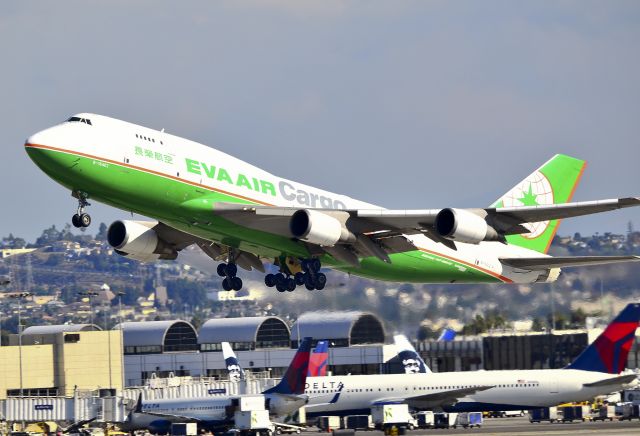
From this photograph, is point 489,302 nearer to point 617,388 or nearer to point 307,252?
point 617,388

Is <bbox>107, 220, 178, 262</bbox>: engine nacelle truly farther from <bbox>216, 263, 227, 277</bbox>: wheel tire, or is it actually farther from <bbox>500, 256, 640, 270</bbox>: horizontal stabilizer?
<bbox>500, 256, 640, 270</bbox>: horizontal stabilizer

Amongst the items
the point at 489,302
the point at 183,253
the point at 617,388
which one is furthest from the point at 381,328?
the point at 183,253

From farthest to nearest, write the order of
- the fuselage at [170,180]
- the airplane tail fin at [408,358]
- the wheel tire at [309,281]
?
the airplane tail fin at [408,358] < the wheel tire at [309,281] < the fuselage at [170,180]

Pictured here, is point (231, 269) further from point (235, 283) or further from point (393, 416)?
point (393, 416)

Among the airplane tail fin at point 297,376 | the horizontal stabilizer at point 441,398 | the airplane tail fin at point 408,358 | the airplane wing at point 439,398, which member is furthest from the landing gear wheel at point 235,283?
the airplane tail fin at point 408,358

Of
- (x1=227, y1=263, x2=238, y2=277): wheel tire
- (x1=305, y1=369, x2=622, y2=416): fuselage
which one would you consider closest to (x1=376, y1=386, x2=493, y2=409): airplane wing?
(x1=305, y1=369, x2=622, y2=416): fuselage

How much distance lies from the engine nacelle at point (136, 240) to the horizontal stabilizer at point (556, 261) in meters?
16.3

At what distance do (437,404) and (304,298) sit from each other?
12.5 metres

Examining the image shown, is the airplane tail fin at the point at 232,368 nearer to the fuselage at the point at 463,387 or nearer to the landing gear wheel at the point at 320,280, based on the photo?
the fuselage at the point at 463,387

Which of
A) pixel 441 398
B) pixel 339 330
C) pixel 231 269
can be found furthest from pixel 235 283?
pixel 339 330

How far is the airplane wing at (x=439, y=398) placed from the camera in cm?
7300

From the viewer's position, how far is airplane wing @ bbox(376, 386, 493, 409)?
73000 millimetres

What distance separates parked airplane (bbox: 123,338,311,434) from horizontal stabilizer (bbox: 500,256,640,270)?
17.1m

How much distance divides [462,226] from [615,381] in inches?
1057
